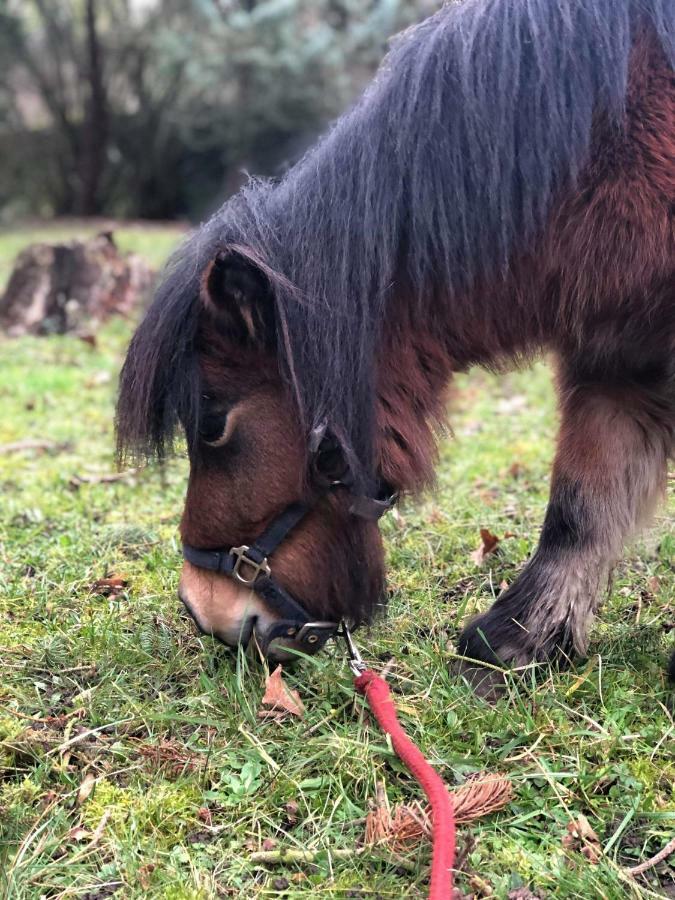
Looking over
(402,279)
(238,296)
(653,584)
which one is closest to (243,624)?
(238,296)

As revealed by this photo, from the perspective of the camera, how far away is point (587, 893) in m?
1.49

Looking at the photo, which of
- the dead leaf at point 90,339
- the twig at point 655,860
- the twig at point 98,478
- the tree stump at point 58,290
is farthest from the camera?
the tree stump at point 58,290

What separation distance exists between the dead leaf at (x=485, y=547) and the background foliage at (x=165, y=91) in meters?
11.3

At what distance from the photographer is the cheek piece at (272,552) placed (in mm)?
1977

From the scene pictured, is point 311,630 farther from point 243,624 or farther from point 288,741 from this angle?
point 288,741

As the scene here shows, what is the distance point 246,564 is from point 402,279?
783 mm

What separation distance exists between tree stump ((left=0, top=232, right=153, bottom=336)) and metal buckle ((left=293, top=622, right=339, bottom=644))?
5.43m

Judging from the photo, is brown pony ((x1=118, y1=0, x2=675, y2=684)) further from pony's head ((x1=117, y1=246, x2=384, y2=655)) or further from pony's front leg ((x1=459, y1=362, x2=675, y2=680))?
pony's front leg ((x1=459, y1=362, x2=675, y2=680))

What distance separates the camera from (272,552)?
2.01 m

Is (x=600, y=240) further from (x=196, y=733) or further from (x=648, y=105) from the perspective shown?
(x=196, y=733)

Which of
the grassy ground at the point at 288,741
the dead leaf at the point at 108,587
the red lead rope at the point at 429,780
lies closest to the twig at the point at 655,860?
the grassy ground at the point at 288,741

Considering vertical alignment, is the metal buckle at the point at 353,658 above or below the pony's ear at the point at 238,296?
below

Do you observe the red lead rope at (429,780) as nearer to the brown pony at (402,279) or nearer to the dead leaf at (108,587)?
the brown pony at (402,279)

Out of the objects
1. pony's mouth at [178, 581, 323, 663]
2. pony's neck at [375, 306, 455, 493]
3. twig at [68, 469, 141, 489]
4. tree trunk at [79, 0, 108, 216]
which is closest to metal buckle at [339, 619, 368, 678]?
pony's mouth at [178, 581, 323, 663]
